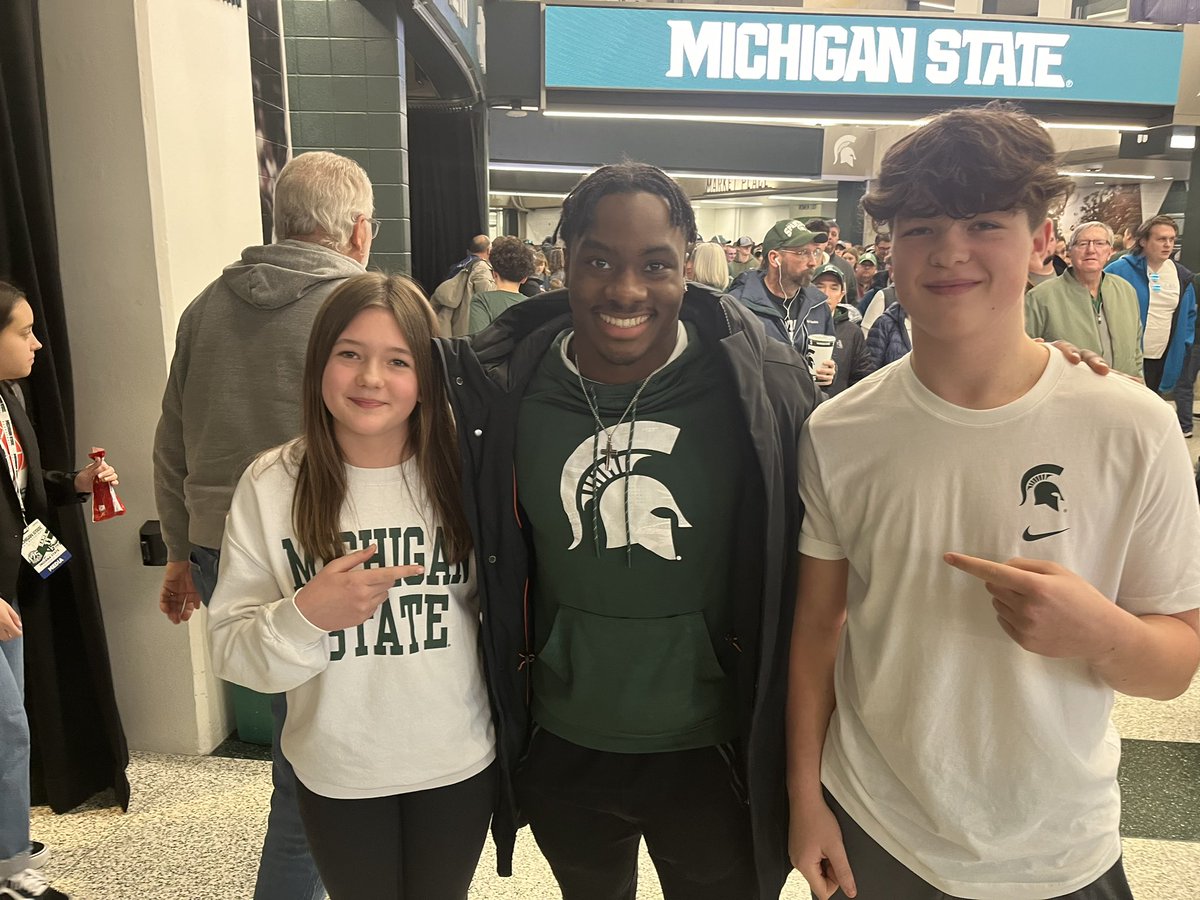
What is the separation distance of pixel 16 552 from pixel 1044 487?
2.14 metres

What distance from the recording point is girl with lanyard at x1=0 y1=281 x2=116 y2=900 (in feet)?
6.07

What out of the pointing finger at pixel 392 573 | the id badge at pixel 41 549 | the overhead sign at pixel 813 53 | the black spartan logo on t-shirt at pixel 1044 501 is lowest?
the id badge at pixel 41 549

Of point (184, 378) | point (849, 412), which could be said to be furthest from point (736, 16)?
point (849, 412)

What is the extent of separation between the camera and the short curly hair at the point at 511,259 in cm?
507

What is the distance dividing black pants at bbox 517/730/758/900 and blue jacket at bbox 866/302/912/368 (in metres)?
2.90

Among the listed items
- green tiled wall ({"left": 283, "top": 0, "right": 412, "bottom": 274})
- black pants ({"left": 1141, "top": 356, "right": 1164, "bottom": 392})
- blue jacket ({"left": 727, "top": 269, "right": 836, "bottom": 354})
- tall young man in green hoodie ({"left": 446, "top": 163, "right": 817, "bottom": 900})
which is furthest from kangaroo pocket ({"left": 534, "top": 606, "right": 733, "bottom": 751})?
black pants ({"left": 1141, "top": 356, "right": 1164, "bottom": 392})

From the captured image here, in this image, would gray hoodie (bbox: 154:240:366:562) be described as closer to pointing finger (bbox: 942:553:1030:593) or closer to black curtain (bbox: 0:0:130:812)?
black curtain (bbox: 0:0:130:812)

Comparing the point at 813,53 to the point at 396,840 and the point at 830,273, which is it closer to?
the point at 830,273

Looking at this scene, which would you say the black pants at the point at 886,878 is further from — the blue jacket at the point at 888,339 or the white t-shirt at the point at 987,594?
the blue jacket at the point at 888,339

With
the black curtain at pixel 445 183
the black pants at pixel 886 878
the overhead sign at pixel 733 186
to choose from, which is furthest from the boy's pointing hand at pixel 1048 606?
the overhead sign at pixel 733 186

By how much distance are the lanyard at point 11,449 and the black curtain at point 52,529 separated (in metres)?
0.18

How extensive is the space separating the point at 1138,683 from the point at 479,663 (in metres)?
0.92

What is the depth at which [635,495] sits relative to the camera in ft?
4.12

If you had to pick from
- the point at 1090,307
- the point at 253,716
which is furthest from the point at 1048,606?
the point at 1090,307
